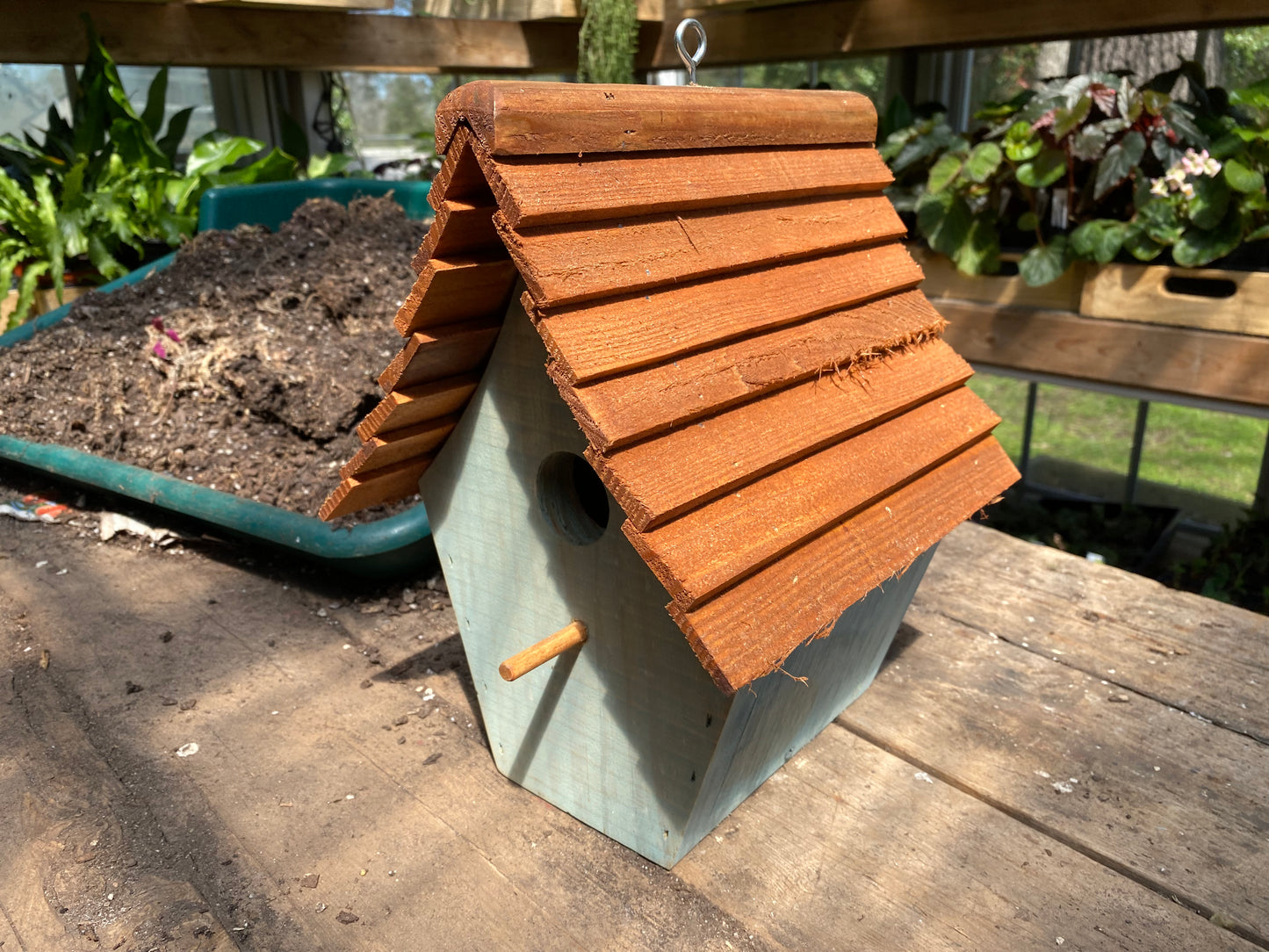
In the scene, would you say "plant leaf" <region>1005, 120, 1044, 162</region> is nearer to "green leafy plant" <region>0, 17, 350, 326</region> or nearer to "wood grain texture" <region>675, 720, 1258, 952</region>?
"wood grain texture" <region>675, 720, 1258, 952</region>

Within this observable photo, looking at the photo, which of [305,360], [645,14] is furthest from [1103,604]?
[645,14]

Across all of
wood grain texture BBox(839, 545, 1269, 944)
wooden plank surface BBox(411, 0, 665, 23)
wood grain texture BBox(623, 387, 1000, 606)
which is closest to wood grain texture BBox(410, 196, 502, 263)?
wood grain texture BBox(623, 387, 1000, 606)

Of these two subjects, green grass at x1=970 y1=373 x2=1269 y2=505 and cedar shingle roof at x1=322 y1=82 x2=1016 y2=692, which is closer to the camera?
cedar shingle roof at x1=322 y1=82 x2=1016 y2=692

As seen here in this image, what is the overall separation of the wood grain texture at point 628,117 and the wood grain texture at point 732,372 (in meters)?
0.26

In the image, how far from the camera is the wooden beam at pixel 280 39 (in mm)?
3348

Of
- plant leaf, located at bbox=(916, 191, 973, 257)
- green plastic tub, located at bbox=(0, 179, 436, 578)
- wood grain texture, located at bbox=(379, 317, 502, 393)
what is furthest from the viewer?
plant leaf, located at bbox=(916, 191, 973, 257)

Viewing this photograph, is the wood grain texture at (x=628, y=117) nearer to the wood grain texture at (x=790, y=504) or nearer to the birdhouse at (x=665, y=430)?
the birdhouse at (x=665, y=430)

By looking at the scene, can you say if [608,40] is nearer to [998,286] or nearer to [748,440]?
[998,286]

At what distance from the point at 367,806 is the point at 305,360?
1.47m

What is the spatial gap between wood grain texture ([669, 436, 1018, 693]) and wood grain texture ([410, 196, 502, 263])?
481 millimetres

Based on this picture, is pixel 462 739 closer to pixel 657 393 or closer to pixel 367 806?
pixel 367 806

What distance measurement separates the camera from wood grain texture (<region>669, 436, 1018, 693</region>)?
3.32ft

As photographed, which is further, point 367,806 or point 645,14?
point 645,14

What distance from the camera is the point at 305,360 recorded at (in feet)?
8.33
